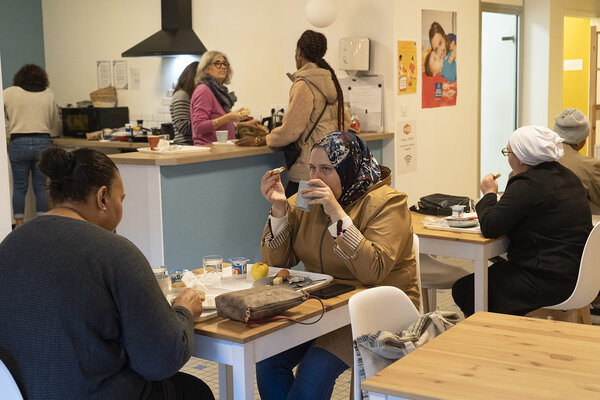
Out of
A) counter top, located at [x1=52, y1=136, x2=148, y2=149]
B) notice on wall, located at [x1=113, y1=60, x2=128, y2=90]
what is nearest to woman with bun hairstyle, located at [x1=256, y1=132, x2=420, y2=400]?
counter top, located at [x1=52, y1=136, x2=148, y2=149]

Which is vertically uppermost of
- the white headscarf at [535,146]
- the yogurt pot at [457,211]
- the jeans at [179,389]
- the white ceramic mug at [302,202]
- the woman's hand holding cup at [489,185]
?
the white headscarf at [535,146]

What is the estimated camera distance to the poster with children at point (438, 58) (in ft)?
19.7

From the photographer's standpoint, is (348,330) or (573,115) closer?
(348,330)

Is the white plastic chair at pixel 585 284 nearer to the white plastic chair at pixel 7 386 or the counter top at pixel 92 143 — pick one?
the white plastic chair at pixel 7 386

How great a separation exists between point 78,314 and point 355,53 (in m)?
4.07

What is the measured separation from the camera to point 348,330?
102 inches

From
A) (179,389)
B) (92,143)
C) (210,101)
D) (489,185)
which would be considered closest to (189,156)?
(210,101)

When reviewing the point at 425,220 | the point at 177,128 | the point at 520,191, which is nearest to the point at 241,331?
the point at 520,191

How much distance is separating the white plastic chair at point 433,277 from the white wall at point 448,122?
6.27 ft

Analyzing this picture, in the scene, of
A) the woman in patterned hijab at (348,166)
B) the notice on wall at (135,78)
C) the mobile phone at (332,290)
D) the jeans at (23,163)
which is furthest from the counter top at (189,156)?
the notice on wall at (135,78)

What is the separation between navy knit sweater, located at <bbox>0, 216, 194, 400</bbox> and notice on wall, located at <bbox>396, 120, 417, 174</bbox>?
406 cm

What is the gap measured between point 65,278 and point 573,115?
3366 millimetres

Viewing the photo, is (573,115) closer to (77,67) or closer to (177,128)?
(177,128)

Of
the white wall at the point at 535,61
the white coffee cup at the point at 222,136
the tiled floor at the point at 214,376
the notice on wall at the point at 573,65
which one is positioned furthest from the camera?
the notice on wall at the point at 573,65
